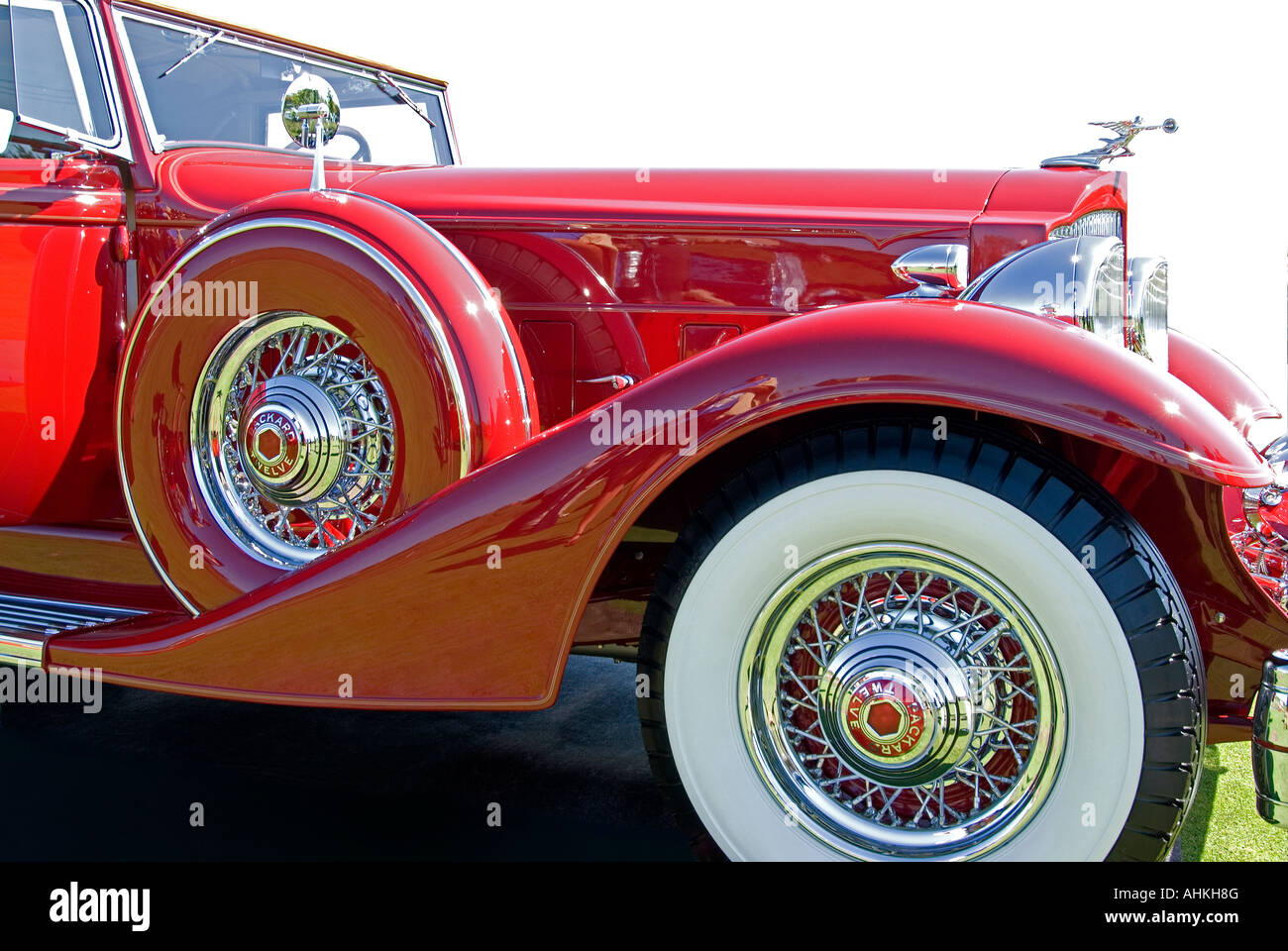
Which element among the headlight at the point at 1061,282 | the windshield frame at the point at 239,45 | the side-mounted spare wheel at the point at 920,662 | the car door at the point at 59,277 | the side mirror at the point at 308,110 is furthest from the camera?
the windshield frame at the point at 239,45

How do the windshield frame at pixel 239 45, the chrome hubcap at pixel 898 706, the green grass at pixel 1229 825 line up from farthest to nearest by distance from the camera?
the windshield frame at pixel 239 45
the green grass at pixel 1229 825
the chrome hubcap at pixel 898 706

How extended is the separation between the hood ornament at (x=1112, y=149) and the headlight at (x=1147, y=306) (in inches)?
11.1

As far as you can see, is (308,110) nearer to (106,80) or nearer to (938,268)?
(106,80)

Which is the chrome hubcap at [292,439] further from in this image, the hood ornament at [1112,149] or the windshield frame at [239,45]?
the hood ornament at [1112,149]

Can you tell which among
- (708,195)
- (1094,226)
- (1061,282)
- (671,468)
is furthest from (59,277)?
(1094,226)

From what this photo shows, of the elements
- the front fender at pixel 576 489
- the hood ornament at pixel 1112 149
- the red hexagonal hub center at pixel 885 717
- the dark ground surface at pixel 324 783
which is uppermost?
the hood ornament at pixel 1112 149

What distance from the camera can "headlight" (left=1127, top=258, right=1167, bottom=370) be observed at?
2471 millimetres

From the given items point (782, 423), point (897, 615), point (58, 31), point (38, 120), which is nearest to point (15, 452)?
point (38, 120)

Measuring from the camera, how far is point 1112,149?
8.66 feet

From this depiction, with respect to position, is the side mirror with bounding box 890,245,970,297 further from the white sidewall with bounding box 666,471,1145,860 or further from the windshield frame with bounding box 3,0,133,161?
the windshield frame with bounding box 3,0,133,161

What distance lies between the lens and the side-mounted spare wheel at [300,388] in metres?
2.17

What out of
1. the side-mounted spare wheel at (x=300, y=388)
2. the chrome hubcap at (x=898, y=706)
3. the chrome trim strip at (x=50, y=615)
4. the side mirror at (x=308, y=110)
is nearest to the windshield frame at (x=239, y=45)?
the side mirror at (x=308, y=110)

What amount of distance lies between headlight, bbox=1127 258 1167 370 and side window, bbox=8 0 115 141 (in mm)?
2841

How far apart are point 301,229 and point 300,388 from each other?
1.22 ft
